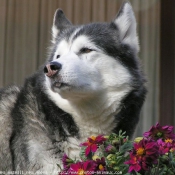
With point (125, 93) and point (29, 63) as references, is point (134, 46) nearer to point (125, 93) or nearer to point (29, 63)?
point (125, 93)

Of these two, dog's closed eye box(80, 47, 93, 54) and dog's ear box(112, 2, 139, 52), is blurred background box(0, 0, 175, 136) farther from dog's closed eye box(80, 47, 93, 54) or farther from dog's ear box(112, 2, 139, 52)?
dog's closed eye box(80, 47, 93, 54)

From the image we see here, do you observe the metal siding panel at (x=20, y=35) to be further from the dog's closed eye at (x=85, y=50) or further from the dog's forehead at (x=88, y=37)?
the dog's closed eye at (x=85, y=50)

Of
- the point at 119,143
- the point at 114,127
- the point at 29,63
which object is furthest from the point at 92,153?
the point at 29,63

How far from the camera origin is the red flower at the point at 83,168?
2.88 m

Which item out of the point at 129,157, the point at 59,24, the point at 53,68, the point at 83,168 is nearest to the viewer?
the point at 83,168

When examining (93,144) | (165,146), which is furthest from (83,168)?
(165,146)

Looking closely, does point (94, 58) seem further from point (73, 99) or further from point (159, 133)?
point (159, 133)

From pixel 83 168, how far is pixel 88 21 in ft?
14.0

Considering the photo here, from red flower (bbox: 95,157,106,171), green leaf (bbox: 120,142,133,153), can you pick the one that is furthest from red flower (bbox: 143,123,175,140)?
red flower (bbox: 95,157,106,171)

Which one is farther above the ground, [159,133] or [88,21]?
[88,21]

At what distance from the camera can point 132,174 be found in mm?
2973

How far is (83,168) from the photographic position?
289cm

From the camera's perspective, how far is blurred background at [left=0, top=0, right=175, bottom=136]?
691cm

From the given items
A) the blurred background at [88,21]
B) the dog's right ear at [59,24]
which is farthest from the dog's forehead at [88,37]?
the blurred background at [88,21]
